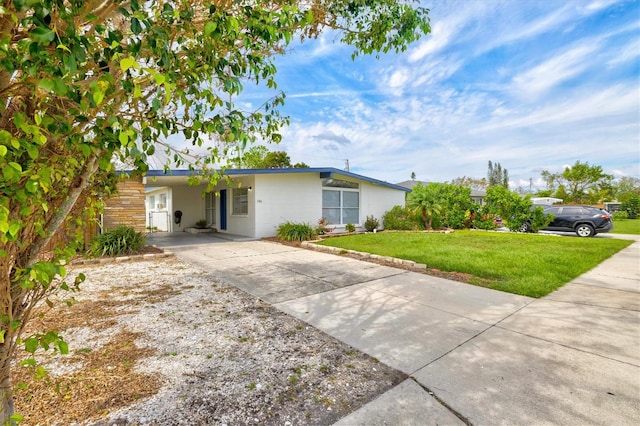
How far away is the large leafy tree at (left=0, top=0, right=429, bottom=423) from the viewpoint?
0.99 meters

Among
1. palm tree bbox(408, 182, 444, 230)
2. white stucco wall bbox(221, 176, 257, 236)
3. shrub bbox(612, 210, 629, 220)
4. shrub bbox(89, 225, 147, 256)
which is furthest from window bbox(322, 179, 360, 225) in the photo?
shrub bbox(612, 210, 629, 220)

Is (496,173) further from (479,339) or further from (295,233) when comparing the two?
(479,339)

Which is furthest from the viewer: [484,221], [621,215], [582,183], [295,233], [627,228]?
Answer: [582,183]

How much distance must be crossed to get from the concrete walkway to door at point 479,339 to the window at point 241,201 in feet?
22.1

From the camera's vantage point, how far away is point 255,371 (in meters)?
2.57

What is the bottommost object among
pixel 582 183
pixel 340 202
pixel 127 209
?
pixel 127 209

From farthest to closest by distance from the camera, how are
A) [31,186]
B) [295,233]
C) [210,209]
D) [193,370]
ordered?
1. [210,209]
2. [295,233]
3. [193,370]
4. [31,186]

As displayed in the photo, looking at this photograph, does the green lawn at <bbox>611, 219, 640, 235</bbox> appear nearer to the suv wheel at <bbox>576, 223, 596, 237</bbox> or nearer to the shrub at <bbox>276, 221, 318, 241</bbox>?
the suv wheel at <bbox>576, 223, 596, 237</bbox>

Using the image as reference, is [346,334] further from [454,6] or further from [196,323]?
[454,6]

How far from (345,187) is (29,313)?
13.6 meters

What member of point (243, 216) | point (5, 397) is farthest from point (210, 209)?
point (5, 397)

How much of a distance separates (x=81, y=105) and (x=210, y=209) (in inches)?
635

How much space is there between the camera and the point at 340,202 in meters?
14.6

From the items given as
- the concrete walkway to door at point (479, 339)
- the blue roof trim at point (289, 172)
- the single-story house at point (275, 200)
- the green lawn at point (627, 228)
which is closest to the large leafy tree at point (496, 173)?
the green lawn at point (627, 228)
